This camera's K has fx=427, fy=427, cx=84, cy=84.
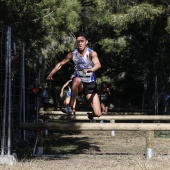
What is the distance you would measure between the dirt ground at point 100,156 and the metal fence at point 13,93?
0.68 meters

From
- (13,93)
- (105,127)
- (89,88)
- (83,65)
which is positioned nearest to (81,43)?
(83,65)

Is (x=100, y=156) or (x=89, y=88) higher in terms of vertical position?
(x=89, y=88)

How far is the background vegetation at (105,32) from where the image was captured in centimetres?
964

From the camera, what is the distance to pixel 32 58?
39.8ft

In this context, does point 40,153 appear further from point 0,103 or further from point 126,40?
point 126,40

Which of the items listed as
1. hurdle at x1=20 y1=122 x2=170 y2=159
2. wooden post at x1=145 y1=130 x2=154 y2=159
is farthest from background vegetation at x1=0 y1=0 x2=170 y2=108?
wooden post at x1=145 y1=130 x2=154 y2=159

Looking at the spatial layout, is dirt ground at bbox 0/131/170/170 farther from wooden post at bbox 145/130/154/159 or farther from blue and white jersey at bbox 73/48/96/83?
blue and white jersey at bbox 73/48/96/83

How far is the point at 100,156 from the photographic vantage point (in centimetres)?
873

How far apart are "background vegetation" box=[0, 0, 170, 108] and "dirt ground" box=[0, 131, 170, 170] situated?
2671mm

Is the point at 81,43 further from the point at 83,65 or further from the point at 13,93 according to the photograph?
the point at 13,93

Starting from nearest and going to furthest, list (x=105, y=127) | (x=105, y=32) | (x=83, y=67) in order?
(x=83, y=67)
(x=105, y=127)
(x=105, y=32)

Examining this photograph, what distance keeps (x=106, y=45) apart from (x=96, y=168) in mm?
13778

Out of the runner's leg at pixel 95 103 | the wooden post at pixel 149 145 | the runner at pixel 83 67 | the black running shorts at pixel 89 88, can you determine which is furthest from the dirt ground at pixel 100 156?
the black running shorts at pixel 89 88

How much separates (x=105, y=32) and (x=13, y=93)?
1062 centimetres
